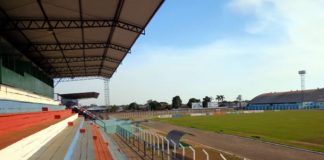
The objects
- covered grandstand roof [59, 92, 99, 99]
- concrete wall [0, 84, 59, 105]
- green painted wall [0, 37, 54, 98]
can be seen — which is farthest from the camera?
covered grandstand roof [59, 92, 99, 99]

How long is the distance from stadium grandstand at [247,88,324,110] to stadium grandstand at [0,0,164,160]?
103 m

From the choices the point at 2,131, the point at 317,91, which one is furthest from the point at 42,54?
the point at 317,91

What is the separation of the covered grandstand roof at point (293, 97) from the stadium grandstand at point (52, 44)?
113698 millimetres

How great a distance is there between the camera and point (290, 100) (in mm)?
138750

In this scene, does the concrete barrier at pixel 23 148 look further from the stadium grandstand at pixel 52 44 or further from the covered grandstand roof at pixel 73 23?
the covered grandstand roof at pixel 73 23

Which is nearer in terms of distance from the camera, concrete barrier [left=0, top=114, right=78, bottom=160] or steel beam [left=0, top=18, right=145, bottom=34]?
concrete barrier [left=0, top=114, right=78, bottom=160]

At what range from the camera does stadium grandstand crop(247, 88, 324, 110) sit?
4939 inches

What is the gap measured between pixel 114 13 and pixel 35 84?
13168 millimetres

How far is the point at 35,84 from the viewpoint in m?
30.6

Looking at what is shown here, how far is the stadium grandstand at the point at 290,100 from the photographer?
125463mm

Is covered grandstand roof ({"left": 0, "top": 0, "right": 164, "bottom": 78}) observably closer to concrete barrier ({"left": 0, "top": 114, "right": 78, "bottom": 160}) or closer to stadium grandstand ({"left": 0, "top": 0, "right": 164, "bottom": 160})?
stadium grandstand ({"left": 0, "top": 0, "right": 164, "bottom": 160})

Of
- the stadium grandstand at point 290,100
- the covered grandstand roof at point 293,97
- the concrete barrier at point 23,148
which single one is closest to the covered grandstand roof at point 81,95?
the concrete barrier at point 23,148

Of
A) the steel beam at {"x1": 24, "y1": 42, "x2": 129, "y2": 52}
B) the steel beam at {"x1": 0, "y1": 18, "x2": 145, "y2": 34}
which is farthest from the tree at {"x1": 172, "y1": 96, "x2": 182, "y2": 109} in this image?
the steel beam at {"x1": 0, "y1": 18, "x2": 145, "y2": 34}

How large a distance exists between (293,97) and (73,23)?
12915cm
